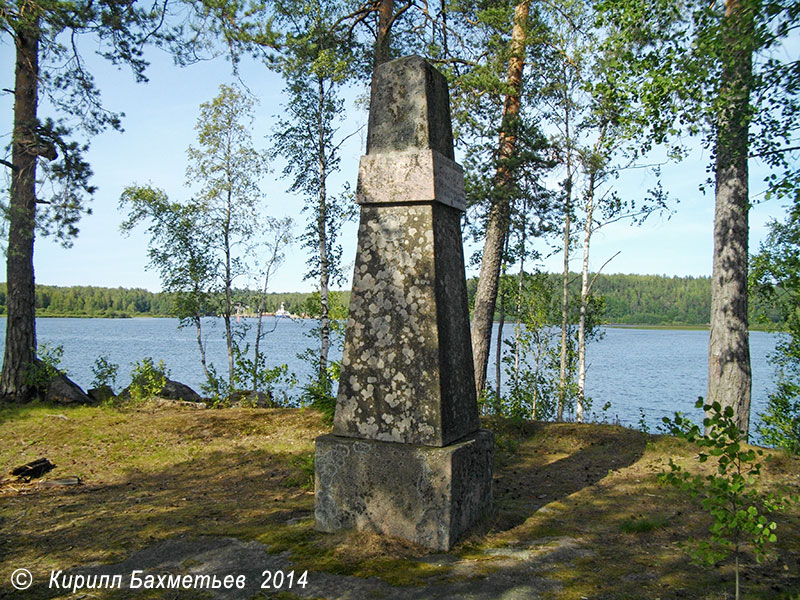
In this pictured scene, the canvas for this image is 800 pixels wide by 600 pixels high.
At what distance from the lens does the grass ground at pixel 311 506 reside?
3900mm

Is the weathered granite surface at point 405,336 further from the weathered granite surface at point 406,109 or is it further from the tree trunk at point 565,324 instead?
the tree trunk at point 565,324

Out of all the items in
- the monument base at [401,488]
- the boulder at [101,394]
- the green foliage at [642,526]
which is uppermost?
the monument base at [401,488]

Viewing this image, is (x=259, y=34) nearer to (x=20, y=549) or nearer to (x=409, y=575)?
Answer: (x=20, y=549)

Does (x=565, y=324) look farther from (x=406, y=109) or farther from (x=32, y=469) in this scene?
(x=32, y=469)

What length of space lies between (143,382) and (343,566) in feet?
33.8

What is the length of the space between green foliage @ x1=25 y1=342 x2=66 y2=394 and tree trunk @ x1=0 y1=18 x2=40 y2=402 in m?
0.11

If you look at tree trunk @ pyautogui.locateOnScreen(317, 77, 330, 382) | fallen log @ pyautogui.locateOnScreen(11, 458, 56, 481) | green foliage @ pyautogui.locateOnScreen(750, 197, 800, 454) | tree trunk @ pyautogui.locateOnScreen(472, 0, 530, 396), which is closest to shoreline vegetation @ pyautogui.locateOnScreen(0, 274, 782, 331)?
tree trunk @ pyautogui.locateOnScreen(317, 77, 330, 382)

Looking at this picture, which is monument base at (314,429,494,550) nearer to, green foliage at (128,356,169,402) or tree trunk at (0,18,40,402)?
green foliage at (128,356,169,402)

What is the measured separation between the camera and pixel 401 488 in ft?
14.3

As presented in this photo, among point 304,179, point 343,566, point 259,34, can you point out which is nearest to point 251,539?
point 343,566

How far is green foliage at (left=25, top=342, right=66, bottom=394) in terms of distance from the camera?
11.3 m

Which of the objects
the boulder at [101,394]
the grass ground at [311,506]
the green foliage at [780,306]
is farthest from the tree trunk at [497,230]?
the boulder at [101,394]

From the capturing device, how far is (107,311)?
61.9 metres

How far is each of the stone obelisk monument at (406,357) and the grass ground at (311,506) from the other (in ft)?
1.06
